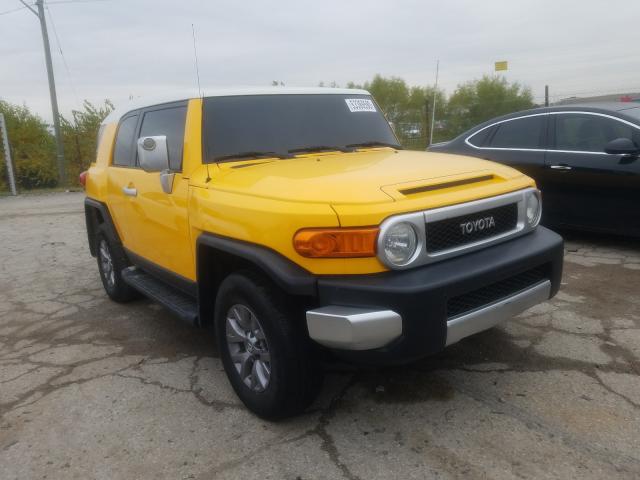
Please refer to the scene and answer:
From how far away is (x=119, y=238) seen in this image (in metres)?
4.91

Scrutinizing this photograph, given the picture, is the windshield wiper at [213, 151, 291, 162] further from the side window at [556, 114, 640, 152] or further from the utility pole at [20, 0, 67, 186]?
the utility pole at [20, 0, 67, 186]

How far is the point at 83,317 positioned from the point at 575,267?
4.67m

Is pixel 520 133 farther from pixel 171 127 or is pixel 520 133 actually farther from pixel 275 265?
pixel 275 265

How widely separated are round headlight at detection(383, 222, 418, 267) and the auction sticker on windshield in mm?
1910

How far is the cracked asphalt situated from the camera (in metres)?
2.58

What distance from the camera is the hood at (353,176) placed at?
103 inches

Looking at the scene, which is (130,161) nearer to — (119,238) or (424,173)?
(119,238)

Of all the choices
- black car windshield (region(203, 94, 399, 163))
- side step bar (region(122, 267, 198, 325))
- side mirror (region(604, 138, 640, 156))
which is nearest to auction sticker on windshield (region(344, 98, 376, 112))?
black car windshield (region(203, 94, 399, 163))

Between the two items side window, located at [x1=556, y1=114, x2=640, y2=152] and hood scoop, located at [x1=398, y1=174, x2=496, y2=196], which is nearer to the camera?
hood scoop, located at [x1=398, y1=174, x2=496, y2=196]

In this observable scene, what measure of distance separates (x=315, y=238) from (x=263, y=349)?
742mm

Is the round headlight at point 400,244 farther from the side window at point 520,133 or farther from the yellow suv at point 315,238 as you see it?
the side window at point 520,133

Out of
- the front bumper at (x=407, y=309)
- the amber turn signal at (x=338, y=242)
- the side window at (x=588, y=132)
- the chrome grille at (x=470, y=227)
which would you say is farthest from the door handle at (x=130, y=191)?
the side window at (x=588, y=132)

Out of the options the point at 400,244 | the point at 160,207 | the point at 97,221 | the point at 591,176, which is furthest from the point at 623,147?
the point at 97,221

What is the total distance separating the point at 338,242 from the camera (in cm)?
250
